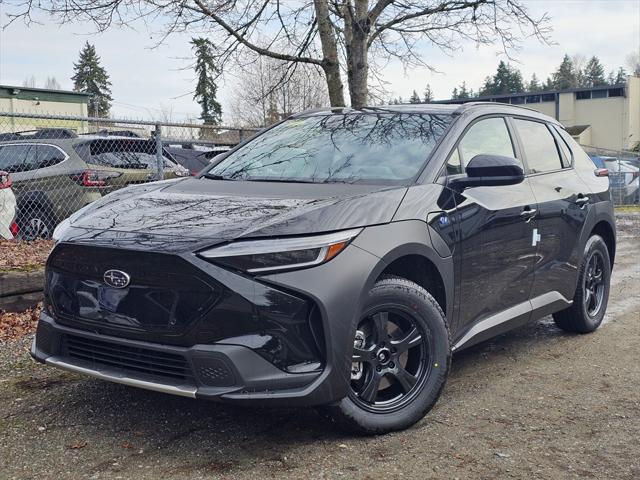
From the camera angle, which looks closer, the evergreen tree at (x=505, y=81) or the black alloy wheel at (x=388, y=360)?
the black alloy wheel at (x=388, y=360)

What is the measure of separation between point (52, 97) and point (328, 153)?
132 ft

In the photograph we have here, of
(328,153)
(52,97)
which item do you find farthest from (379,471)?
(52,97)

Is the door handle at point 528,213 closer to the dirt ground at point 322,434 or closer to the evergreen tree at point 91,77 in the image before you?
the dirt ground at point 322,434

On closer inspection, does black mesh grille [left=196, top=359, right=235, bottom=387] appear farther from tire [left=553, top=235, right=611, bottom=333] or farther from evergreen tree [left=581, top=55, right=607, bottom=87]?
evergreen tree [left=581, top=55, right=607, bottom=87]

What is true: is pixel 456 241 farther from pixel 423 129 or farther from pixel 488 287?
pixel 423 129

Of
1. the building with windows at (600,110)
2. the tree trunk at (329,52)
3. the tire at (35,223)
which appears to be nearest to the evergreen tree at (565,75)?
the building with windows at (600,110)

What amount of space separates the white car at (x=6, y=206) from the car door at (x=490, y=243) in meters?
5.75

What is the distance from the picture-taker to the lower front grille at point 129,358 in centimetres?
319

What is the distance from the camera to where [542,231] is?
480 centimetres

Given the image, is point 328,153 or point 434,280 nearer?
point 434,280

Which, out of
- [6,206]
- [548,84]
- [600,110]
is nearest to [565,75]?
[548,84]

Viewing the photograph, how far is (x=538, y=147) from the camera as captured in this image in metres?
5.27

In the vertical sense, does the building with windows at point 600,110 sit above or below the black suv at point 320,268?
above

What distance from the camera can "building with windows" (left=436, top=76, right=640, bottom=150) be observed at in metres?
53.8
